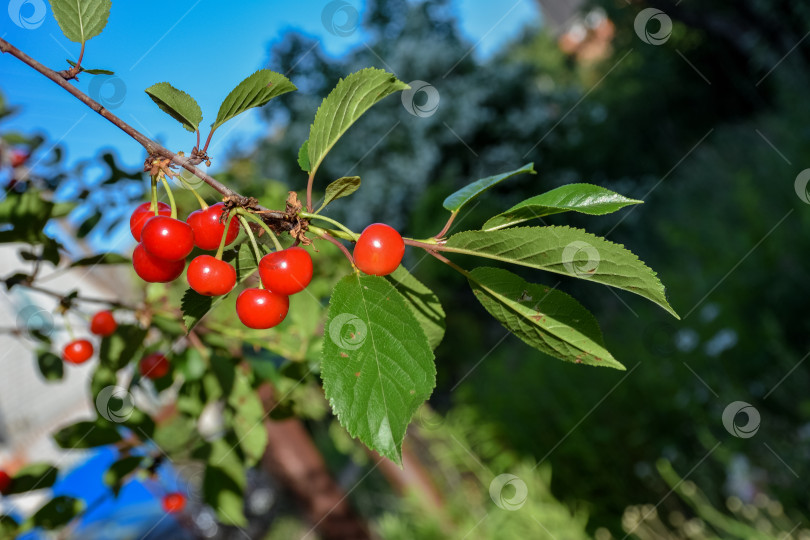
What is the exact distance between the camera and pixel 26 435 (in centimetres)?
430

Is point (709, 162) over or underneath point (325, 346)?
over

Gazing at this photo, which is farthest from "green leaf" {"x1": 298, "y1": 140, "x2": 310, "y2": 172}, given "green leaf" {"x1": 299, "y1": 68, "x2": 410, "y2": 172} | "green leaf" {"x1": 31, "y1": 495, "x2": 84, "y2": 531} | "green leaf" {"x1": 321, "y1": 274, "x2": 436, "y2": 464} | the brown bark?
the brown bark

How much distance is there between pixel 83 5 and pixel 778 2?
5540mm

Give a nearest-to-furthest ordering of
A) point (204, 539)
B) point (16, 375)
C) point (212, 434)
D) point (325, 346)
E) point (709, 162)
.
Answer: point (325, 346)
point (212, 434)
point (204, 539)
point (16, 375)
point (709, 162)

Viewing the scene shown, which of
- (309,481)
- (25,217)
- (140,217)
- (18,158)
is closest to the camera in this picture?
(140,217)

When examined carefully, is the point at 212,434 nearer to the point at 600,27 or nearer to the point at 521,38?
the point at 600,27

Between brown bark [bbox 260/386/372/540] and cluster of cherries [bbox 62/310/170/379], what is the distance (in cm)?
87

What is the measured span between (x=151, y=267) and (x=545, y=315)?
0.32 metres

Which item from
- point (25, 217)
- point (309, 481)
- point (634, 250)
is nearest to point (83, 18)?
point (25, 217)

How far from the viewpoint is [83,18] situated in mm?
490

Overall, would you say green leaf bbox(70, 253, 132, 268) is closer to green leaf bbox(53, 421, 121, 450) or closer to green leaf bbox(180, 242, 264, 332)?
green leaf bbox(53, 421, 121, 450)

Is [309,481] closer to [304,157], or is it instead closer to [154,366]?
[154,366]

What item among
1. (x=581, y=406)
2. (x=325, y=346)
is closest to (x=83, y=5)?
(x=325, y=346)

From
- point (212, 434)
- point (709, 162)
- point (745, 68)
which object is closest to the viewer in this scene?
point (212, 434)
